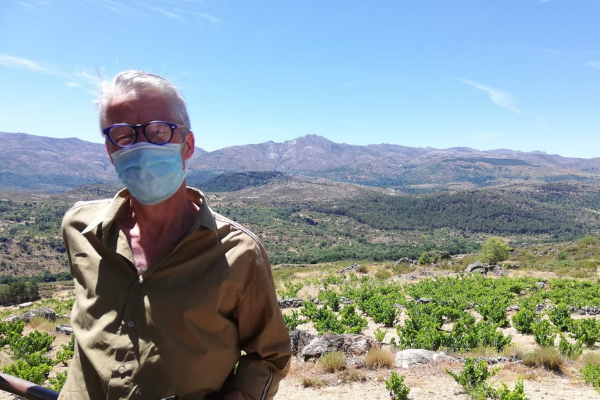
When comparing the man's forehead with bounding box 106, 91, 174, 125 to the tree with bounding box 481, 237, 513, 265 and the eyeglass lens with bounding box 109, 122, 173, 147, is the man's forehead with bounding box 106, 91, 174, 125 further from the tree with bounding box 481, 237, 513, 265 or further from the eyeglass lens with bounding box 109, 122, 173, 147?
the tree with bounding box 481, 237, 513, 265

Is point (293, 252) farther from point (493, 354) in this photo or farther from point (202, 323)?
point (202, 323)

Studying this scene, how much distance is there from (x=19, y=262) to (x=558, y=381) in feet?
290

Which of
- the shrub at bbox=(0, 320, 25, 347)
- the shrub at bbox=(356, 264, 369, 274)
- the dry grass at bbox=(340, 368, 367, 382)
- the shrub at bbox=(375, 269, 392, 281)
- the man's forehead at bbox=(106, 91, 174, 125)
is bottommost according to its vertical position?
the shrub at bbox=(356, 264, 369, 274)

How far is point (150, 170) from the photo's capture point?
60.4 inches

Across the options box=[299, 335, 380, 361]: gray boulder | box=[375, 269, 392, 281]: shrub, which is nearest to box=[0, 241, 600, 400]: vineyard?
box=[299, 335, 380, 361]: gray boulder

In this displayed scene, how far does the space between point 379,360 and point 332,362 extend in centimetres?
89

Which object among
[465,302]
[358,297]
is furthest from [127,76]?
[358,297]

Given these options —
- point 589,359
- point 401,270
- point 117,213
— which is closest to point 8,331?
point 117,213

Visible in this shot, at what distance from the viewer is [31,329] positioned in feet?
35.3

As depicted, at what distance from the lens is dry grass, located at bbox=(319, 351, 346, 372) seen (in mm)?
6559

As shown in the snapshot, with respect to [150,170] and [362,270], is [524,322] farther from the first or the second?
[362,270]

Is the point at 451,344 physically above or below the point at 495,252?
above

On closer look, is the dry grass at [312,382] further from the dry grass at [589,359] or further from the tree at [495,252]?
the tree at [495,252]

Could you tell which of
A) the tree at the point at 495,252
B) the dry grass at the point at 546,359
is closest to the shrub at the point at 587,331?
the dry grass at the point at 546,359
